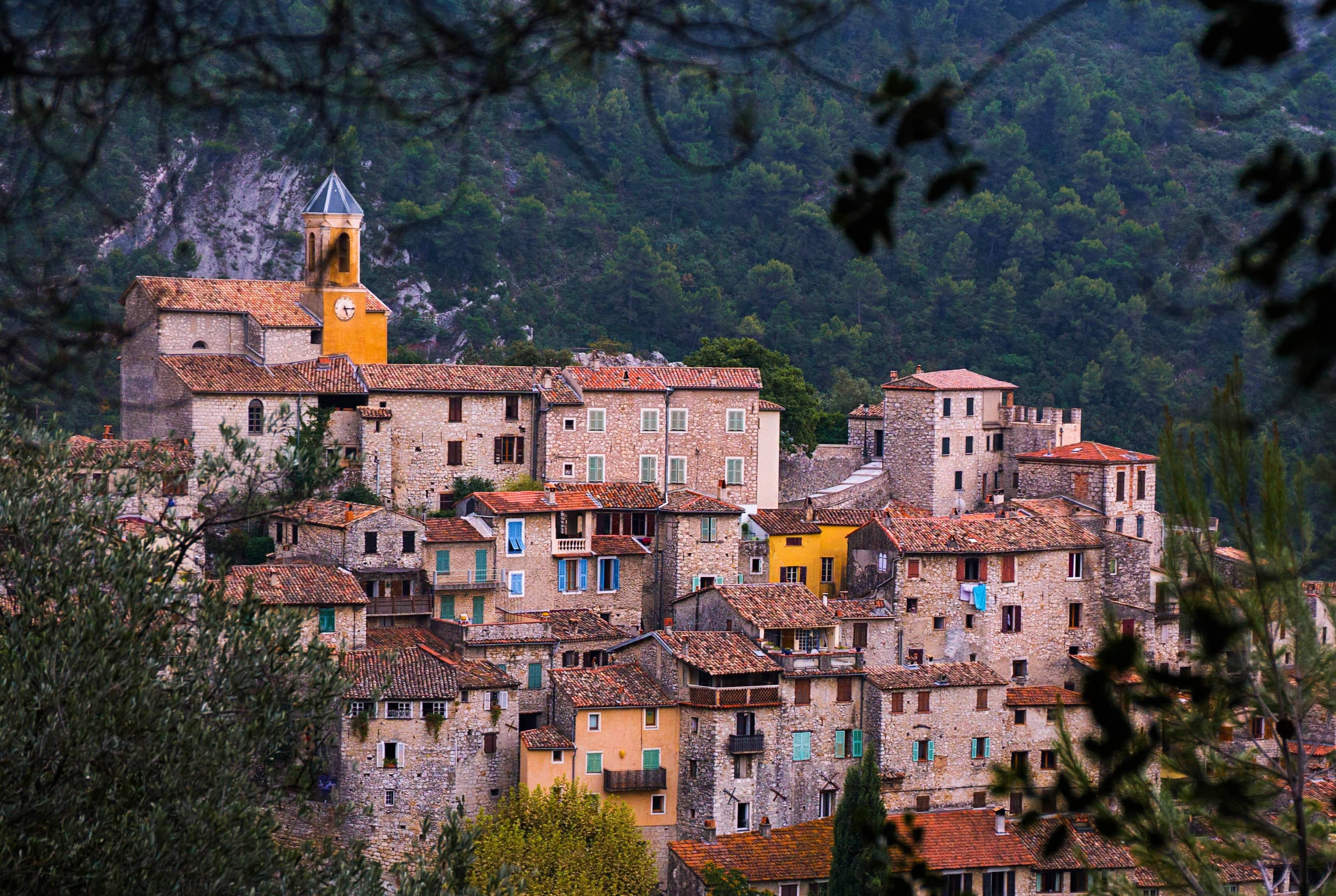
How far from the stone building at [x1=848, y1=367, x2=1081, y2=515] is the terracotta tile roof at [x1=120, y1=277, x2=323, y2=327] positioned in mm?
13996

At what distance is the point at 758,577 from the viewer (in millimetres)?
36344

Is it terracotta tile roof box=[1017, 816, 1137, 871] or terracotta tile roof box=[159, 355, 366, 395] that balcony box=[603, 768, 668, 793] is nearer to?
terracotta tile roof box=[1017, 816, 1137, 871]

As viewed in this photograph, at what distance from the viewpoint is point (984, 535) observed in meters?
35.2

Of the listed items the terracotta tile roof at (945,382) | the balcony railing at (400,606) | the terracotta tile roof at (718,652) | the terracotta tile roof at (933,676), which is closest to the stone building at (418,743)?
the balcony railing at (400,606)

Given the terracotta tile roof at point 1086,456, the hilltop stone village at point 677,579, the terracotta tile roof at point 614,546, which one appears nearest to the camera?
the hilltop stone village at point 677,579

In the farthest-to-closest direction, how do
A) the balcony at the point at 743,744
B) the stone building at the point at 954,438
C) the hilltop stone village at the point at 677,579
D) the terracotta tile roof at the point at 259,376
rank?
the stone building at the point at 954,438 < the terracotta tile roof at the point at 259,376 < the balcony at the point at 743,744 < the hilltop stone village at the point at 677,579

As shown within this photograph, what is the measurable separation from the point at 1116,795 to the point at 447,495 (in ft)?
98.9

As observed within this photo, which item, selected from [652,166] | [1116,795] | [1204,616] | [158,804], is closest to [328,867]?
[158,804]

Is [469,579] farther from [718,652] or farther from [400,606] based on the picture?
[718,652]

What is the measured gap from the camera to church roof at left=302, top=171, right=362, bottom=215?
39844mm

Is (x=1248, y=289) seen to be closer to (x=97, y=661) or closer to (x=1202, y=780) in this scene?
(x=1202, y=780)

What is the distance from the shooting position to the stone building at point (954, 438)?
39.8 metres

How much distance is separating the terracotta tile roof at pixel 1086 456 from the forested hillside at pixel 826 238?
45.2 ft

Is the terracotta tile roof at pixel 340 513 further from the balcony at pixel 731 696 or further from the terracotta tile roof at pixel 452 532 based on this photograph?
the balcony at pixel 731 696
